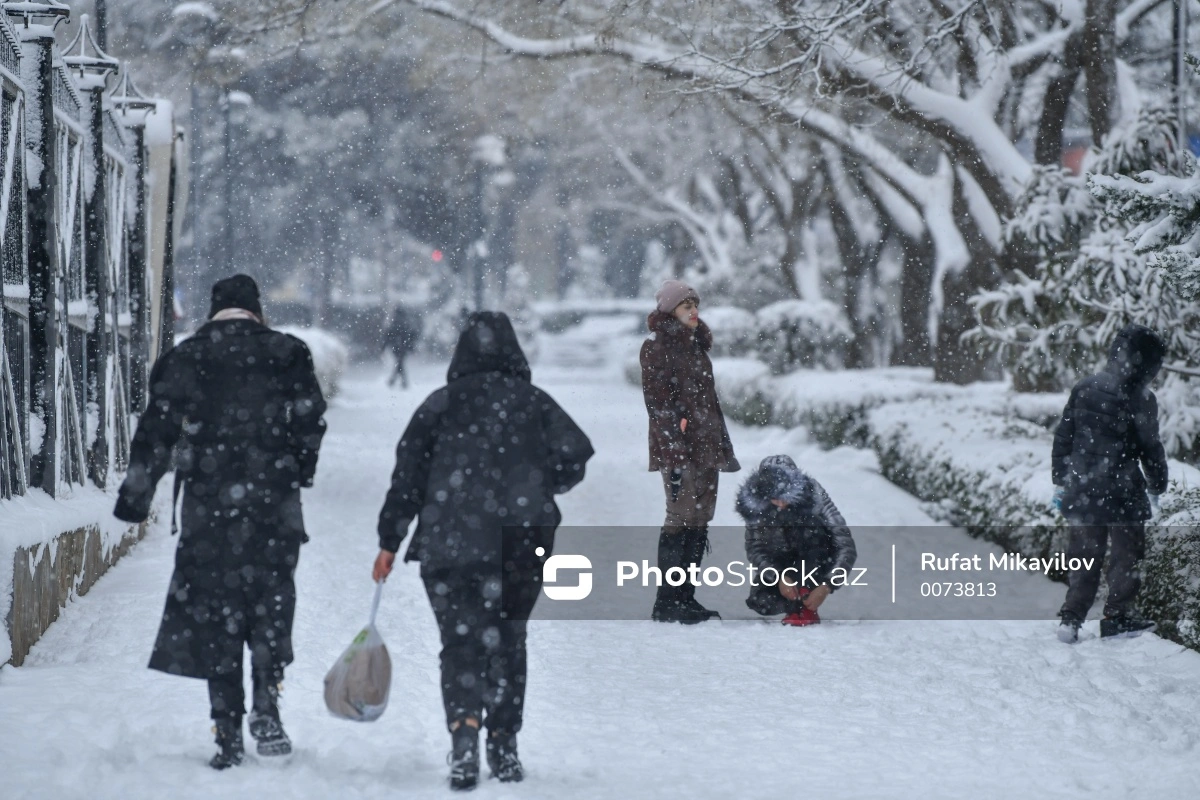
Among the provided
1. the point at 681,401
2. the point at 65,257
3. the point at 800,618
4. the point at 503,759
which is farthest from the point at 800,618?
the point at 65,257

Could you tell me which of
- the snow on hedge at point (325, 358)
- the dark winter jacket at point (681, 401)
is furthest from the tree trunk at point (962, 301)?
the snow on hedge at point (325, 358)

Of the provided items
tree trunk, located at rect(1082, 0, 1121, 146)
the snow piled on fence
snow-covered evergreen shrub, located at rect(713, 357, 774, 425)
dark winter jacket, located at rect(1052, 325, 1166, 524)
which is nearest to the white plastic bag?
the snow piled on fence

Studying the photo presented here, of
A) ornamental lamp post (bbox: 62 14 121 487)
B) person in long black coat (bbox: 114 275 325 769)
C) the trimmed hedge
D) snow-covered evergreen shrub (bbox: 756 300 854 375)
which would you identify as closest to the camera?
person in long black coat (bbox: 114 275 325 769)

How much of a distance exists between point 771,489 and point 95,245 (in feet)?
16.3

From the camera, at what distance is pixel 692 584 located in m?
8.42

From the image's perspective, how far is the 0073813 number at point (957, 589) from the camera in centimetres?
955

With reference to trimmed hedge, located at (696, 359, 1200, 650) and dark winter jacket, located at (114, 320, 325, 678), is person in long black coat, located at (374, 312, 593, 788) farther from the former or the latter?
trimmed hedge, located at (696, 359, 1200, 650)

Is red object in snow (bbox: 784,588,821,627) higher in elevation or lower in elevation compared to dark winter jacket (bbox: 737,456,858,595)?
lower

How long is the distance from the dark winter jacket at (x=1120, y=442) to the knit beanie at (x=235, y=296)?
14.5 feet

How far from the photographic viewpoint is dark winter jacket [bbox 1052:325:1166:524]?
771 cm

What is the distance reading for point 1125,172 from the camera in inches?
455

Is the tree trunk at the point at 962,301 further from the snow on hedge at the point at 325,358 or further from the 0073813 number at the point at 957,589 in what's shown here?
the snow on hedge at the point at 325,358

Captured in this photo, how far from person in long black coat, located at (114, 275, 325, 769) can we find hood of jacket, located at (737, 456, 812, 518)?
3.23 metres

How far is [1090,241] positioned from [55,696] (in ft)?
30.2
